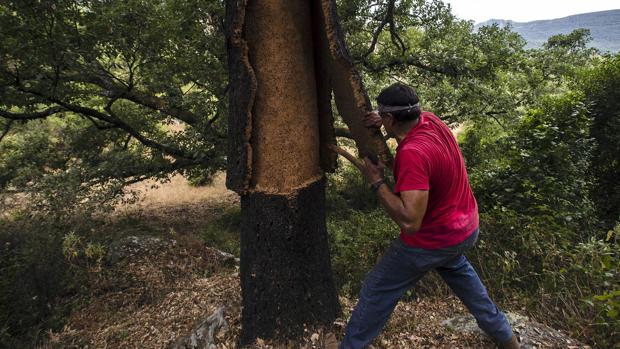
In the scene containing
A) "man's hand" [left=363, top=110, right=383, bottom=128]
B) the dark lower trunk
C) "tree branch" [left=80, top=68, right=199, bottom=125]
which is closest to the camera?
"man's hand" [left=363, top=110, right=383, bottom=128]

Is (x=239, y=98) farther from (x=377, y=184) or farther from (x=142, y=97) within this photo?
(x=142, y=97)

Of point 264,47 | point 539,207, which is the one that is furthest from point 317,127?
point 539,207

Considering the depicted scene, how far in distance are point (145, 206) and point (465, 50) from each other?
11.6 m

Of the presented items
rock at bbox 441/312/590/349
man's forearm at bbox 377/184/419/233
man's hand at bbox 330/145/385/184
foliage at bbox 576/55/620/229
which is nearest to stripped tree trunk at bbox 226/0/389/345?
man's hand at bbox 330/145/385/184

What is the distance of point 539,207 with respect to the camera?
4965 millimetres

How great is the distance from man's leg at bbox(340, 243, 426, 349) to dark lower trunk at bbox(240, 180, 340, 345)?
0.41 meters

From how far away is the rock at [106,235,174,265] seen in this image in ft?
20.5

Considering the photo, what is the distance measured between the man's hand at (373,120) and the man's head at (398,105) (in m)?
0.12

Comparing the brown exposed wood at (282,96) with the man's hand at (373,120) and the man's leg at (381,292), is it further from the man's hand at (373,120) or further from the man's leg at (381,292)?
the man's leg at (381,292)

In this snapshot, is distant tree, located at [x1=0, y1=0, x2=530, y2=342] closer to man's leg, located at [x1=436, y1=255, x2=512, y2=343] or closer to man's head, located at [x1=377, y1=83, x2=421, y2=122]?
man's head, located at [x1=377, y1=83, x2=421, y2=122]

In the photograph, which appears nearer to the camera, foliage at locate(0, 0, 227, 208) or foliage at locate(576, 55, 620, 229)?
foliage at locate(0, 0, 227, 208)

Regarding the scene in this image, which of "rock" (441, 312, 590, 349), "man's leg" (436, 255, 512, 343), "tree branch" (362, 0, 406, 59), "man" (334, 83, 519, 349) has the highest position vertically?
"tree branch" (362, 0, 406, 59)

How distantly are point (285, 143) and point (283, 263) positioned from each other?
83 cm

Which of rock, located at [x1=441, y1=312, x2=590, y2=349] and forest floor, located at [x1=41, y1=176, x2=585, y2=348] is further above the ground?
rock, located at [x1=441, y1=312, x2=590, y2=349]
